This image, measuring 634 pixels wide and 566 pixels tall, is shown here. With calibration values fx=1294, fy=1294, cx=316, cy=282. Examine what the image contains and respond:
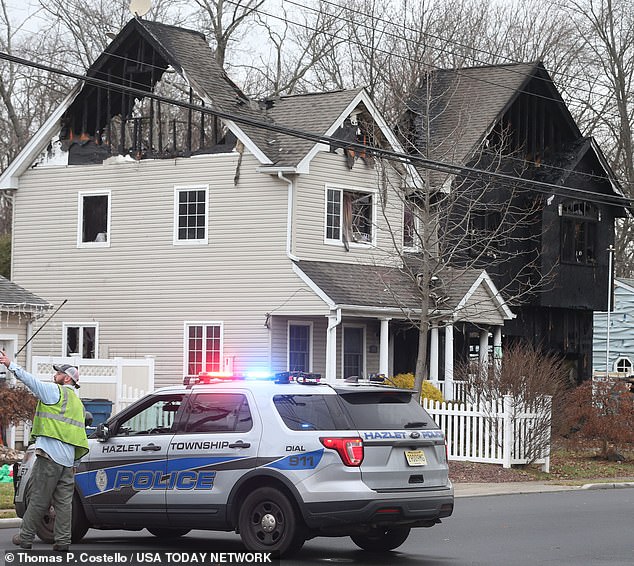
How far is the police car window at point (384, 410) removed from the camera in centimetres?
1283

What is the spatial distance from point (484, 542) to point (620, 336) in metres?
38.0

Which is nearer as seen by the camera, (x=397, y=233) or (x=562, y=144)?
(x=397, y=233)

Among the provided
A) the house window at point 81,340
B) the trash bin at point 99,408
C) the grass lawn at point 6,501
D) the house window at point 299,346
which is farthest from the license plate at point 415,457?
the house window at point 81,340

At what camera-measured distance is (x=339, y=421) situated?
41.7 ft

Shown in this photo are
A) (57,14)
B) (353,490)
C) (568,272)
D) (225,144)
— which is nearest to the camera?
(353,490)

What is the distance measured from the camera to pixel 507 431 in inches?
1013

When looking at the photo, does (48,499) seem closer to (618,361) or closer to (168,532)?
(168,532)

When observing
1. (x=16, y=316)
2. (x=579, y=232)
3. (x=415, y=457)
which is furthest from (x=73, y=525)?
(x=579, y=232)

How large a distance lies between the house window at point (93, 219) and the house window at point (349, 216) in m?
6.04

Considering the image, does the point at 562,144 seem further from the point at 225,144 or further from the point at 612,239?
the point at 225,144

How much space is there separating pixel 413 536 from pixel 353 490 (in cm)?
324

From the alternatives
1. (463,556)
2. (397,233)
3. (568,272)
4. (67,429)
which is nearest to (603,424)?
(397,233)

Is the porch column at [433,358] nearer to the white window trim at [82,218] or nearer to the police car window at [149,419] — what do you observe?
the white window trim at [82,218]

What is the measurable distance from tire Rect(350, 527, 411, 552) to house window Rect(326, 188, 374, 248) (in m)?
18.0
